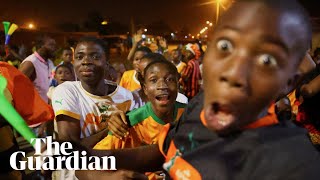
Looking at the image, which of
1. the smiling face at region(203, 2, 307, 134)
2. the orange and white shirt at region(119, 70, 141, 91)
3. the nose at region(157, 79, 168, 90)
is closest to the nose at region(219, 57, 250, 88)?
the smiling face at region(203, 2, 307, 134)

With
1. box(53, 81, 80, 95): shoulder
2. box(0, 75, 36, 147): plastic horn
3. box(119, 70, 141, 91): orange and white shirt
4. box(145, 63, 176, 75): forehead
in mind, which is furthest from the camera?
box(119, 70, 141, 91): orange and white shirt

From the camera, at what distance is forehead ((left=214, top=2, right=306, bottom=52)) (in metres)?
1.12

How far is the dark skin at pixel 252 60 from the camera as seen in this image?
1.11m

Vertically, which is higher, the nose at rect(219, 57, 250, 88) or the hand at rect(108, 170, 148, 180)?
the nose at rect(219, 57, 250, 88)

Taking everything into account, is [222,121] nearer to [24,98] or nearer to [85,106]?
[24,98]

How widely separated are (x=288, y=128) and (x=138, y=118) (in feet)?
5.61

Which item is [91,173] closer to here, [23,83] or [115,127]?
[115,127]

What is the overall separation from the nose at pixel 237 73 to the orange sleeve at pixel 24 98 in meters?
1.95

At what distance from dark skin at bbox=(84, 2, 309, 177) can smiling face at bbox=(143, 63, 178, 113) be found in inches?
69.5

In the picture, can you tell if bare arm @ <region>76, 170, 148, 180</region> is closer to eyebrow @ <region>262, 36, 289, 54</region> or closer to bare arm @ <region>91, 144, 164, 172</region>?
bare arm @ <region>91, 144, 164, 172</region>

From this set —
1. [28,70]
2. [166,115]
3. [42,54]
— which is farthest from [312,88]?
[42,54]

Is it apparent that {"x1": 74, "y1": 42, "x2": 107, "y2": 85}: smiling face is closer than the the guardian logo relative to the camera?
Answer: No

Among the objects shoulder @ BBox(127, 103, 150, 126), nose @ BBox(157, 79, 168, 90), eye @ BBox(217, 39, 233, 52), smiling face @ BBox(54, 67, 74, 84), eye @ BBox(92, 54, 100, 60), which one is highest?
eye @ BBox(217, 39, 233, 52)

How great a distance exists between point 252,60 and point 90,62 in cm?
261
